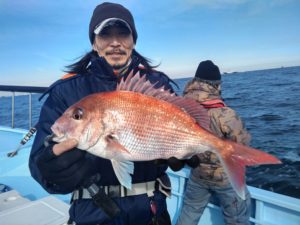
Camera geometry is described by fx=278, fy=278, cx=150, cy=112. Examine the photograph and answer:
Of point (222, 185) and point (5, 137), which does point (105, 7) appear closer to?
point (222, 185)

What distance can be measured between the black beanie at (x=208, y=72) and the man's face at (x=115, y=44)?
76.1 inches

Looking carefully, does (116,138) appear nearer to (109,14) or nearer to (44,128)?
(44,128)

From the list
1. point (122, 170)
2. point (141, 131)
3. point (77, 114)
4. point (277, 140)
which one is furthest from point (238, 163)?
point (277, 140)

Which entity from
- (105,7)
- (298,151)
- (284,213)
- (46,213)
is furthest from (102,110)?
(298,151)

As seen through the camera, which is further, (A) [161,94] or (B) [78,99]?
(B) [78,99]

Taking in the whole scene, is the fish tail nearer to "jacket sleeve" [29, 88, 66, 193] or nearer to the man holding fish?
the man holding fish

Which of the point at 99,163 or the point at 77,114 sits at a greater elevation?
the point at 77,114

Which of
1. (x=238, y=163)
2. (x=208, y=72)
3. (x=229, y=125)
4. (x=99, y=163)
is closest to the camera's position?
(x=238, y=163)

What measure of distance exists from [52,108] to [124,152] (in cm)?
78

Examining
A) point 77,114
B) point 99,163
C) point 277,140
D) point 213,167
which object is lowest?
point 277,140

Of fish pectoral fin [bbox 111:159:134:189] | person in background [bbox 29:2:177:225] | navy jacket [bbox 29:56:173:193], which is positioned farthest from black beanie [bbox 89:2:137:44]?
fish pectoral fin [bbox 111:159:134:189]

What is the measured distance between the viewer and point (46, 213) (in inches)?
119

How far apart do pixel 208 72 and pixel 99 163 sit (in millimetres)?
2484

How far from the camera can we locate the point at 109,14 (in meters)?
2.53
